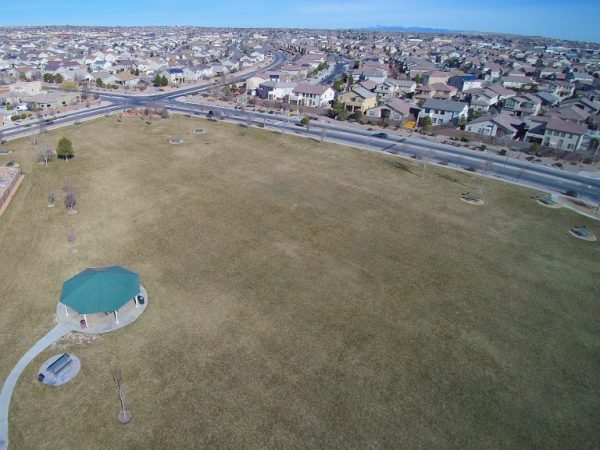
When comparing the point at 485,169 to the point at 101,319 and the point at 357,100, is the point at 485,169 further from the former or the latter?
the point at 101,319

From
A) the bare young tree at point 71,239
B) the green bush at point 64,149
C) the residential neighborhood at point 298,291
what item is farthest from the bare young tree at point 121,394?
the green bush at point 64,149

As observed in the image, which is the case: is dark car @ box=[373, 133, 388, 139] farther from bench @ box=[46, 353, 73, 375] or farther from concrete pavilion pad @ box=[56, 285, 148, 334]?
bench @ box=[46, 353, 73, 375]

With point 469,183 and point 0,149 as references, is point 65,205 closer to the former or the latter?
point 0,149

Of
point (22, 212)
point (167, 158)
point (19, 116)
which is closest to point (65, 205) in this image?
point (22, 212)

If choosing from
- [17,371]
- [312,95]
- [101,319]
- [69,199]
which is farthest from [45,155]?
[312,95]

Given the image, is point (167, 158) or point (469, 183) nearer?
point (469, 183)
